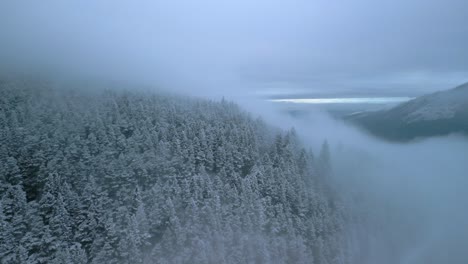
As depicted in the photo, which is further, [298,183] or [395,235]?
[395,235]

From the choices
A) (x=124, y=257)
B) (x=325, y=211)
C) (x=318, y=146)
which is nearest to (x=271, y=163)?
(x=325, y=211)

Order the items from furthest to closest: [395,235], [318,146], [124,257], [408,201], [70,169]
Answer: [318,146]
[408,201]
[395,235]
[70,169]
[124,257]

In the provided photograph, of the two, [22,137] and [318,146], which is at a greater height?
[22,137]

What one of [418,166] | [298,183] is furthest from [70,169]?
[418,166]

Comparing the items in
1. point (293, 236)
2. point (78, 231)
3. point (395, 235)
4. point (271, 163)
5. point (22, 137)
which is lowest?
point (395, 235)

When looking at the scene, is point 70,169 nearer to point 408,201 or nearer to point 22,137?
point 22,137

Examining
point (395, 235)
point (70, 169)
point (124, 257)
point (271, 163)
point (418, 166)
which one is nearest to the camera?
point (124, 257)

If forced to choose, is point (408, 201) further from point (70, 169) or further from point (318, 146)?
point (70, 169)
